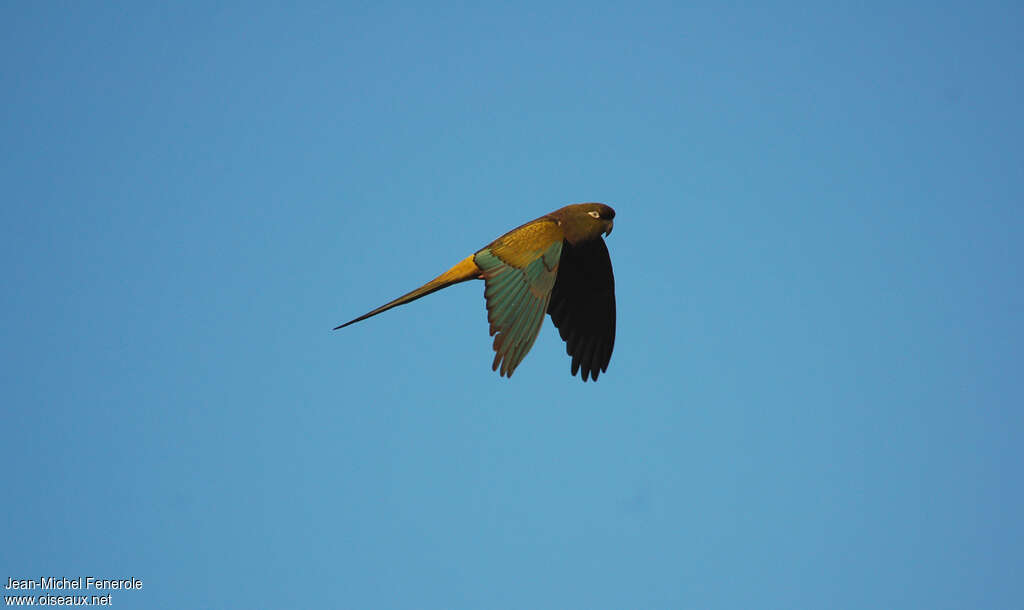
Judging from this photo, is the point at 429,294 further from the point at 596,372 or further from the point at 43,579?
the point at 43,579

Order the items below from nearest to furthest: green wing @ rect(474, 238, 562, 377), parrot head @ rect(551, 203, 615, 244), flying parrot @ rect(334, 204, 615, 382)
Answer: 1. green wing @ rect(474, 238, 562, 377)
2. flying parrot @ rect(334, 204, 615, 382)
3. parrot head @ rect(551, 203, 615, 244)

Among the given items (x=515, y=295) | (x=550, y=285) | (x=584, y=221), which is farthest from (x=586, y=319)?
(x=515, y=295)

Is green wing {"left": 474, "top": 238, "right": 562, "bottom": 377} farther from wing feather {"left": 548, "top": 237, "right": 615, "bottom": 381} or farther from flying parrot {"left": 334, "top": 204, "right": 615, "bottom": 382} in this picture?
wing feather {"left": 548, "top": 237, "right": 615, "bottom": 381}

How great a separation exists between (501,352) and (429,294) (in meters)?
1.71

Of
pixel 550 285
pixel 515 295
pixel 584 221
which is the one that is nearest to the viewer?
pixel 515 295

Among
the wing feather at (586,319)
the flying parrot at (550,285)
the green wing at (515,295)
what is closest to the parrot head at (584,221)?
the flying parrot at (550,285)

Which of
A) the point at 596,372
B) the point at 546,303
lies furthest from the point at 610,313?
the point at 546,303

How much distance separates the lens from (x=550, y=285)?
12.2 m

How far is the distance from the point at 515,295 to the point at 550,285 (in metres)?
0.49

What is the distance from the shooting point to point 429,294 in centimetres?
1266

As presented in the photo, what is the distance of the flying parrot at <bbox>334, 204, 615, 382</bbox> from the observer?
1161 centimetres

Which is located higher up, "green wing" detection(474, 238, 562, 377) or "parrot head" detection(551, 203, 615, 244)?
"parrot head" detection(551, 203, 615, 244)

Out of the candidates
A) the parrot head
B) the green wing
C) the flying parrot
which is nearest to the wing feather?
the flying parrot

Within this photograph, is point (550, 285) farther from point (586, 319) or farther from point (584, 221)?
point (586, 319)
